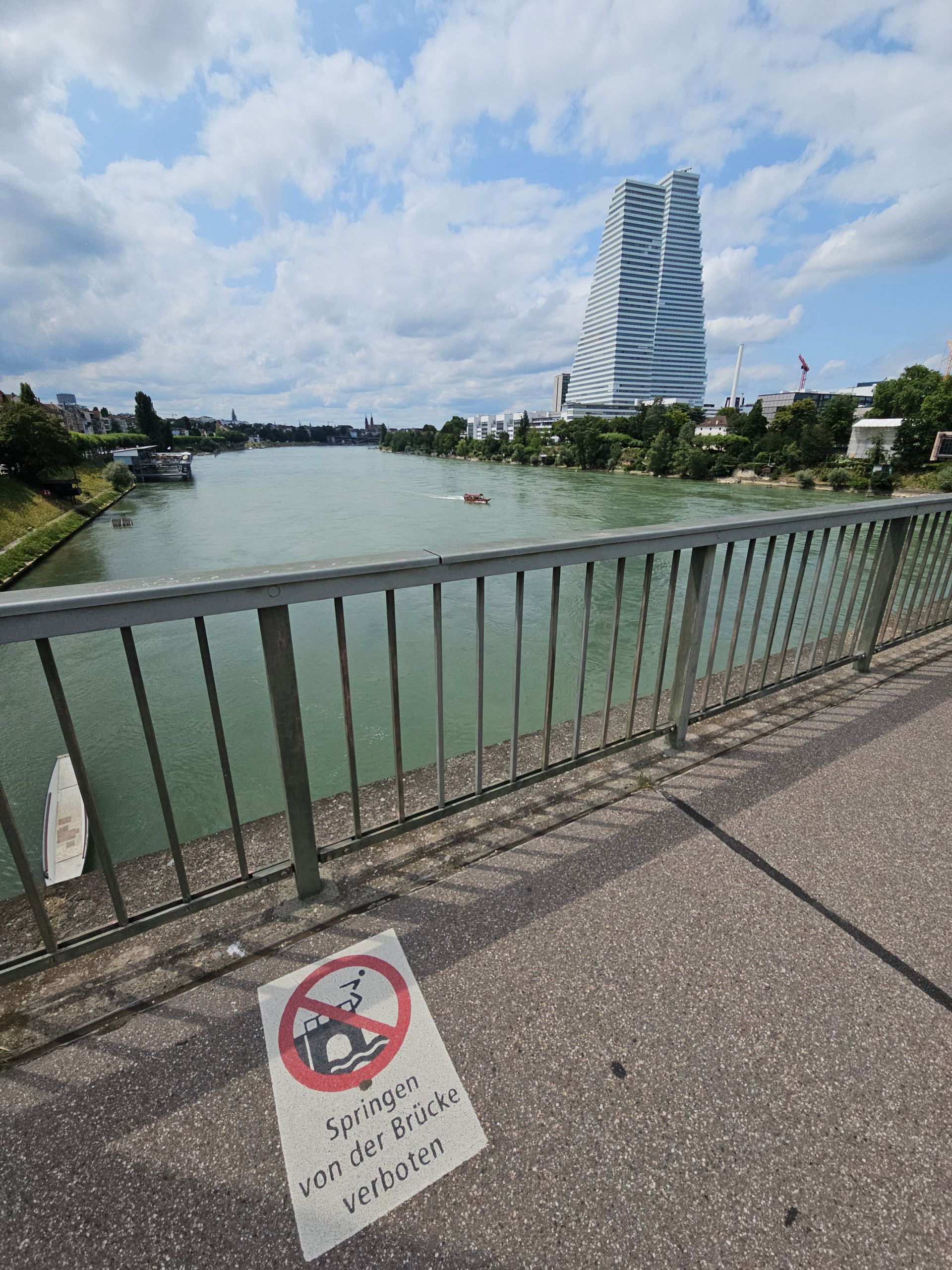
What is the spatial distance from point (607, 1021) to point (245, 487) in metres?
69.9

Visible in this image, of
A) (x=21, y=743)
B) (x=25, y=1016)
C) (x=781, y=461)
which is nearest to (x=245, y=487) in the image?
(x=21, y=743)

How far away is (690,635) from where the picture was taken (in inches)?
98.7

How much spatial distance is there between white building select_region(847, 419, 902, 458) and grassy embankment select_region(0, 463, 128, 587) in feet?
238

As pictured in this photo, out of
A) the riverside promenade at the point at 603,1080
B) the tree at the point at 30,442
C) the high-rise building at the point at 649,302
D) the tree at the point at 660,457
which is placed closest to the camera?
the riverside promenade at the point at 603,1080

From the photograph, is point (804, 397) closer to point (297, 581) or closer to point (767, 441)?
point (767, 441)

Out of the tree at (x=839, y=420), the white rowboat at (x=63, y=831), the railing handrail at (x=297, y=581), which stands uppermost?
the tree at (x=839, y=420)

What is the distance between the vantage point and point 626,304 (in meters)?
140

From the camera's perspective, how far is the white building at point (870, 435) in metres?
59.5

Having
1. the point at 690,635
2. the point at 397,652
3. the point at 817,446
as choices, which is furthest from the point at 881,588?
the point at 817,446

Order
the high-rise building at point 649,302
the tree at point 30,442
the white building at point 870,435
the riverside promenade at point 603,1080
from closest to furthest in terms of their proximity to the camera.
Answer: the riverside promenade at point 603,1080
the tree at point 30,442
the white building at point 870,435
the high-rise building at point 649,302

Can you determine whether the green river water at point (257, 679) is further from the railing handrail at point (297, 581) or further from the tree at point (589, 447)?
the tree at point (589, 447)

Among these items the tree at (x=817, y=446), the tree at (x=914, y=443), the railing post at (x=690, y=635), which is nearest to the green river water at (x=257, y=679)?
the railing post at (x=690, y=635)

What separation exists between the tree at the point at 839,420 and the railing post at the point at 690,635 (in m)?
77.2

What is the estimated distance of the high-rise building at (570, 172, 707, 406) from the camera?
140 metres
